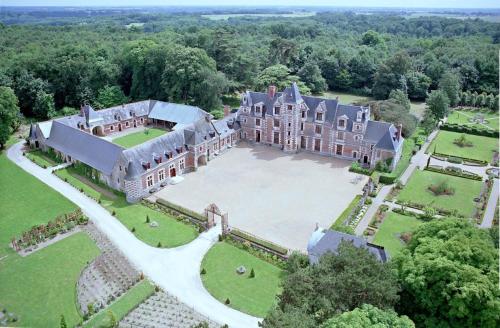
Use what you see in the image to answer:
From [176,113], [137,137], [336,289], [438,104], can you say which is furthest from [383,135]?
[137,137]

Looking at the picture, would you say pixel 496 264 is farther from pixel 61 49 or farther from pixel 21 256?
pixel 61 49

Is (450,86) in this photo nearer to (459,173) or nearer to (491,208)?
(459,173)

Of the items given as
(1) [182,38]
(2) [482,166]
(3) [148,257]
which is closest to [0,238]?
(3) [148,257]

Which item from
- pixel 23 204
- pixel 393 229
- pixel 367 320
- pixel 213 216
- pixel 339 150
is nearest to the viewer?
pixel 367 320

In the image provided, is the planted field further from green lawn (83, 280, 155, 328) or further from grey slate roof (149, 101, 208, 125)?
grey slate roof (149, 101, 208, 125)

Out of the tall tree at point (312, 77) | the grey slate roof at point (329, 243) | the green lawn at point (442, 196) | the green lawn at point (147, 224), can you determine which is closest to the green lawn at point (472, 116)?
the green lawn at point (442, 196)

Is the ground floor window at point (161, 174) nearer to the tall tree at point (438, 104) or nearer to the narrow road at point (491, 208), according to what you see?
the narrow road at point (491, 208)
